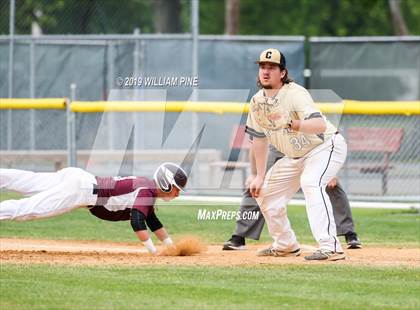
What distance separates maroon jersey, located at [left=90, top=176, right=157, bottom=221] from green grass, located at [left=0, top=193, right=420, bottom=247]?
2388mm

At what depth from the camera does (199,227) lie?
14297 millimetres

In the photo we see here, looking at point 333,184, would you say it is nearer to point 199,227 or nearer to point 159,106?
point 199,227

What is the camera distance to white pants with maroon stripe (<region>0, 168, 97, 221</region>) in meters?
10.2

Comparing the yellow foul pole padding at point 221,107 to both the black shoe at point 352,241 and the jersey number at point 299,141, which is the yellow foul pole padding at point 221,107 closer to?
the black shoe at point 352,241

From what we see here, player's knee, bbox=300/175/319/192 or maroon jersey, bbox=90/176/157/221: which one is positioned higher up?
player's knee, bbox=300/175/319/192

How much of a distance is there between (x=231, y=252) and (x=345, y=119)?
6.03 m

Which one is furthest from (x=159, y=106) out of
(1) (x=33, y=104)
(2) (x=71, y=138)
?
(1) (x=33, y=104)

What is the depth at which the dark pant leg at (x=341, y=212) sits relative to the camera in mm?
11805

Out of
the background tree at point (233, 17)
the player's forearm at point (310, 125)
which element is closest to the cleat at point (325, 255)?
the player's forearm at point (310, 125)

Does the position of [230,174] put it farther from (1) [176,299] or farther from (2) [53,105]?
(1) [176,299]

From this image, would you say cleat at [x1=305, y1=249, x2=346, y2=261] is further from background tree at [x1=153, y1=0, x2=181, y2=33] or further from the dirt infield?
background tree at [x1=153, y1=0, x2=181, y2=33]

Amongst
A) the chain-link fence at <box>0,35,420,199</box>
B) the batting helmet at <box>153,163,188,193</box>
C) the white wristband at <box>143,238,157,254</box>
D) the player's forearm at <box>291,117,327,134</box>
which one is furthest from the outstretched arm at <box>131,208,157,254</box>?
the chain-link fence at <box>0,35,420,199</box>

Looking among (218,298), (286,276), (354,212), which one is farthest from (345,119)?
(218,298)

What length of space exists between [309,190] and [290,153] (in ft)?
1.60
